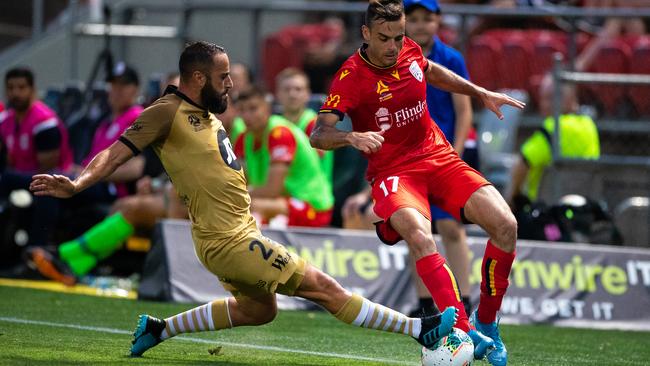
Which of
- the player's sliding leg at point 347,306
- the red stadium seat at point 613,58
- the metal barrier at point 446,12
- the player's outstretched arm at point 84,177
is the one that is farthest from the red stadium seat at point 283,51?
the player's outstretched arm at point 84,177

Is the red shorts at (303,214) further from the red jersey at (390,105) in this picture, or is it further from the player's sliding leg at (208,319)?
the player's sliding leg at (208,319)

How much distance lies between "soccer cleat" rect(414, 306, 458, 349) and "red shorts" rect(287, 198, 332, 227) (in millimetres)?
5060

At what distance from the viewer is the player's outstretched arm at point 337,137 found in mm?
6527

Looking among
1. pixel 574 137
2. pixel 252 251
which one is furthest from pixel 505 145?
pixel 252 251

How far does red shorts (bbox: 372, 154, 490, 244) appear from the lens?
7.08 metres

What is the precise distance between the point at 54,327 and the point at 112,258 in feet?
12.4

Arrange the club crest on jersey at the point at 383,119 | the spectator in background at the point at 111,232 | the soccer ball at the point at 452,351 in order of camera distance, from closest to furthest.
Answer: the soccer ball at the point at 452,351
the club crest on jersey at the point at 383,119
the spectator in background at the point at 111,232

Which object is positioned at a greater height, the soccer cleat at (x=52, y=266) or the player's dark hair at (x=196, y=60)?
the player's dark hair at (x=196, y=60)

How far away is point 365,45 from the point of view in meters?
7.27

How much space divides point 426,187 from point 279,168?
4255 mm

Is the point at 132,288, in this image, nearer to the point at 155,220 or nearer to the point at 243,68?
the point at 155,220

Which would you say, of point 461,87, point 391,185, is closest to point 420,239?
point 391,185

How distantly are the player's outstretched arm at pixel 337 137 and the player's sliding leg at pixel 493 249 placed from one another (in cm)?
71

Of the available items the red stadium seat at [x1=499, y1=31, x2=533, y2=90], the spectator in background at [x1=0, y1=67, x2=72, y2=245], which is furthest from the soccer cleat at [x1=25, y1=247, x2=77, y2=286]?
the red stadium seat at [x1=499, y1=31, x2=533, y2=90]
